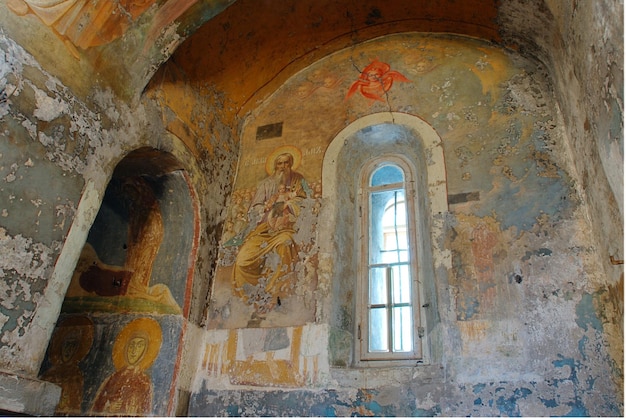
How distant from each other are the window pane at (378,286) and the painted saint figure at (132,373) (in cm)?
207

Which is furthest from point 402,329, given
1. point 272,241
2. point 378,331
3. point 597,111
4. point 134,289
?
point 134,289

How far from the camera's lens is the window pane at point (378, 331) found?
4531 mm

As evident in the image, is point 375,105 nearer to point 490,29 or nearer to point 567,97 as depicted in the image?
point 490,29

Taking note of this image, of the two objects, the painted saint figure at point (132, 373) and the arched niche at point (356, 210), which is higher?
the arched niche at point (356, 210)

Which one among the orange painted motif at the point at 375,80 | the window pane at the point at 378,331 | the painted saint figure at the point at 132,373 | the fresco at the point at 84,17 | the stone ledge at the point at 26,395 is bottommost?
the stone ledge at the point at 26,395

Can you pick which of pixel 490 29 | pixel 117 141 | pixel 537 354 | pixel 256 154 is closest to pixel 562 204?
pixel 537 354

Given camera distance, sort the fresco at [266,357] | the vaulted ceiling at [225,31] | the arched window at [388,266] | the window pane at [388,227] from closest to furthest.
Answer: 1. the vaulted ceiling at [225,31]
2. the fresco at [266,357]
3. the arched window at [388,266]
4. the window pane at [388,227]

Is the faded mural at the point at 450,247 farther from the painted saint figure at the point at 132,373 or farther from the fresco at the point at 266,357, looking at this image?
the painted saint figure at the point at 132,373

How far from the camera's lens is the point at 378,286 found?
15.9 feet

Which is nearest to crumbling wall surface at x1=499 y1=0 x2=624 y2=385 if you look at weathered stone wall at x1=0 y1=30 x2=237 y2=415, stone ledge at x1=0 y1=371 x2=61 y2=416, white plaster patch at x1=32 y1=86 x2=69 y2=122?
weathered stone wall at x1=0 y1=30 x2=237 y2=415

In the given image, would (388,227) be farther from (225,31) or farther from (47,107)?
(47,107)

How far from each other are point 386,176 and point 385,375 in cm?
238

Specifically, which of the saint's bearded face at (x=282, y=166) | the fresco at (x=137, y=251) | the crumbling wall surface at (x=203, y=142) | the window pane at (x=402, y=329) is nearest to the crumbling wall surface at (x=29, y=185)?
the crumbling wall surface at (x=203, y=142)

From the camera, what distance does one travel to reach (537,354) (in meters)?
3.68
